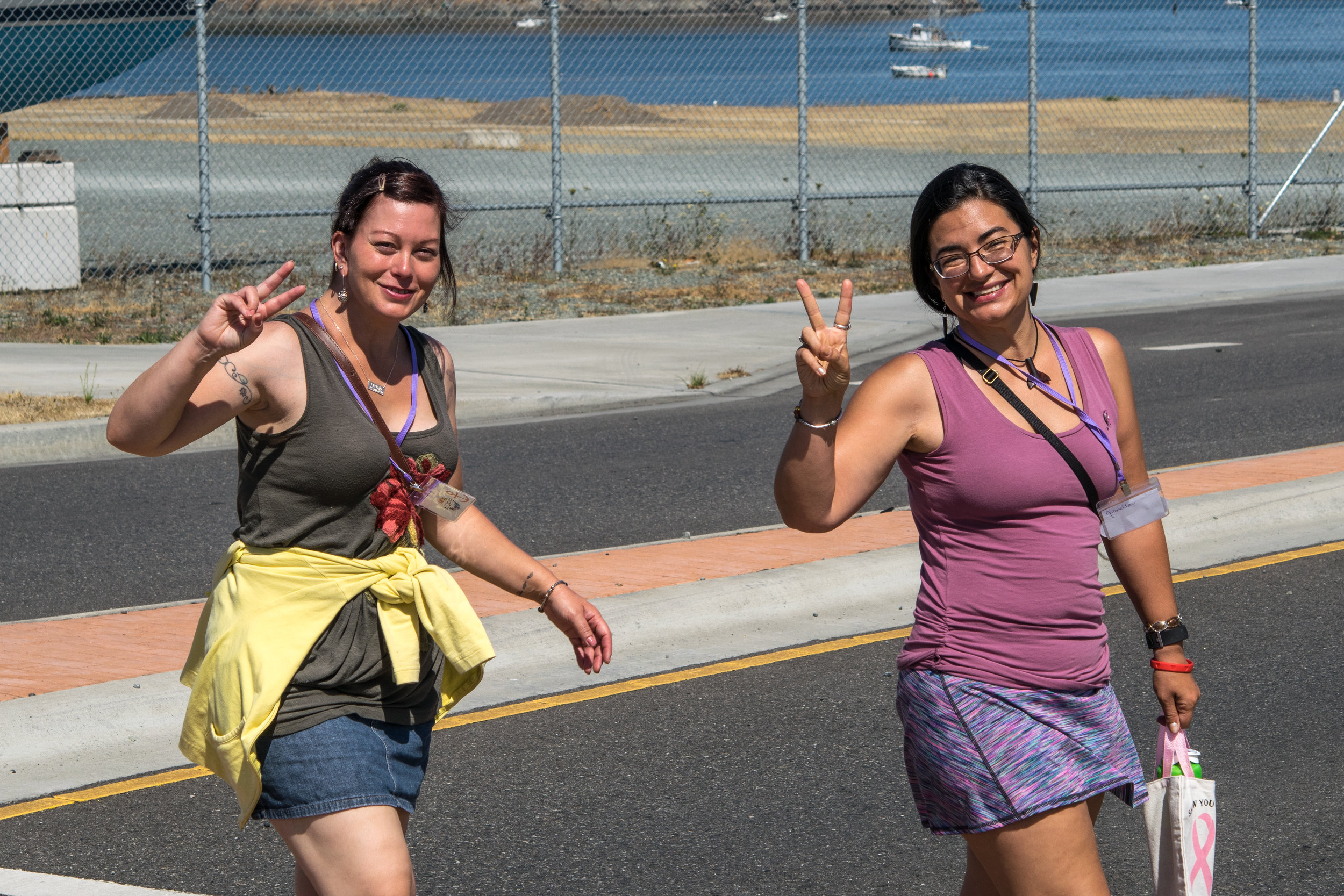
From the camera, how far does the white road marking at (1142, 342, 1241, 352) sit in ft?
45.3

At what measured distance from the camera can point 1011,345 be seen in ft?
11.0

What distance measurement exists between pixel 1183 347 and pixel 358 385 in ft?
38.5

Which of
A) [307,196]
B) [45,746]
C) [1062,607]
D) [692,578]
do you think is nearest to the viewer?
[1062,607]

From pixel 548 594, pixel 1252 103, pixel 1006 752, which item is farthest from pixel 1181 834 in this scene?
pixel 1252 103

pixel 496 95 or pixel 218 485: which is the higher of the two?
pixel 496 95

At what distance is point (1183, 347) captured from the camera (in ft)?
45.9

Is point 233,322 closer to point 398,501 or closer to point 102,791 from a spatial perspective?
point 398,501

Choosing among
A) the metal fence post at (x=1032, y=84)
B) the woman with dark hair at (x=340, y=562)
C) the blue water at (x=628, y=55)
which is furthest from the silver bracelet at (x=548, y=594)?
the metal fence post at (x=1032, y=84)

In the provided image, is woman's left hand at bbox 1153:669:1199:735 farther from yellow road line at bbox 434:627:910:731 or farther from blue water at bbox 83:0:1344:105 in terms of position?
blue water at bbox 83:0:1344:105

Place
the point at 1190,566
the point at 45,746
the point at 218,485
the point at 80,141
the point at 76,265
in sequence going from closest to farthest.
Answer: the point at 45,746 < the point at 1190,566 < the point at 218,485 < the point at 76,265 < the point at 80,141

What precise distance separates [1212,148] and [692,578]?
136 ft

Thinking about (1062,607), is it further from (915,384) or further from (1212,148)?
(1212,148)

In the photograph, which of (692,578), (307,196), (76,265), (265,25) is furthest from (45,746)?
(307,196)

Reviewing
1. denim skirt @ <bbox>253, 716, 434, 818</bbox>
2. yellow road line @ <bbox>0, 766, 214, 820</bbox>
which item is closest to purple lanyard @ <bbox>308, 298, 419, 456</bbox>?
denim skirt @ <bbox>253, 716, 434, 818</bbox>
